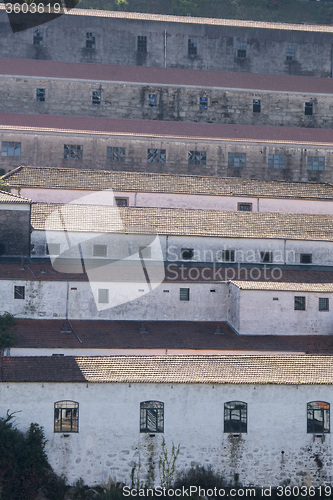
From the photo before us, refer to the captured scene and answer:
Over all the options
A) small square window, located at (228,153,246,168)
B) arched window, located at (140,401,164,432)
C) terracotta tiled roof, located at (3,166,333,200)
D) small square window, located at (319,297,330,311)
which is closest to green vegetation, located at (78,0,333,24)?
small square window, located at (228,153,246,168)

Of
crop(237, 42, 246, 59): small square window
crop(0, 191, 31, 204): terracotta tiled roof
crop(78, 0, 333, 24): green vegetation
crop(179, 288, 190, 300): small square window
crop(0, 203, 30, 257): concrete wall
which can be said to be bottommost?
crop(179, 288, 190, 300): small square window

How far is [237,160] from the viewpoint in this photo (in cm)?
6381

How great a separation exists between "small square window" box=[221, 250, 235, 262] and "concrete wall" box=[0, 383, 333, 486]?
1431cm

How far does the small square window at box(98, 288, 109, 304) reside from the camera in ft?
151

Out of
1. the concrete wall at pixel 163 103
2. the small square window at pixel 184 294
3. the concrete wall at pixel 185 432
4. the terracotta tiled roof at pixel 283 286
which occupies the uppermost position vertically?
the concrete wall at pixel 163 103

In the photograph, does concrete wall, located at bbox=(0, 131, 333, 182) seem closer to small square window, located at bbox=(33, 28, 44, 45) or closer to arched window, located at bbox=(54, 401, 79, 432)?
small square window, located at bbox=(33, 28, 44, 45)

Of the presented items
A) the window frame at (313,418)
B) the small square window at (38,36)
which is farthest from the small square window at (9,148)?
the window frame at (313,418)

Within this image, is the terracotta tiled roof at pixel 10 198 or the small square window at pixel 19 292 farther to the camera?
the terracotta tiled roof at pixel 10 198

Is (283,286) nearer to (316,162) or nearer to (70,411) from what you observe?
(70,411)

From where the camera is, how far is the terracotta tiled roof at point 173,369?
119ft

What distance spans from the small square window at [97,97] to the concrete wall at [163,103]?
20 cm

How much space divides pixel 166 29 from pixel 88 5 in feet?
88.9

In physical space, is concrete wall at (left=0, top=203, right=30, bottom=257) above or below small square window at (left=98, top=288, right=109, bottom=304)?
above

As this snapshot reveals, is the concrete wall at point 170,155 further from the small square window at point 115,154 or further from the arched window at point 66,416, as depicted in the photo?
the arched window at point 66,416
